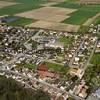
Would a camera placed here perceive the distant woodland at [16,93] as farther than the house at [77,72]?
No

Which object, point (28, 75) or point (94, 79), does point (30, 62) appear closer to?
point (28, 75)

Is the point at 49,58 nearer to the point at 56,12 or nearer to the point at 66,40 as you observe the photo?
the point at 66,40

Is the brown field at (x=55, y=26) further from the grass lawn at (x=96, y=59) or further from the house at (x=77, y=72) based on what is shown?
the house at (x=77, y=72)

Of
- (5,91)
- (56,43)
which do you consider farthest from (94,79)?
(56,43)

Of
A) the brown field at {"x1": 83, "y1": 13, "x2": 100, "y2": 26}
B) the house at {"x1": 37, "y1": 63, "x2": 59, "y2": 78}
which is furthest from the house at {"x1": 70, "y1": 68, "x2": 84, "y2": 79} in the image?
the brown field at {"x1": 83, "y1": 13, "x2": 100, "y2": 26}

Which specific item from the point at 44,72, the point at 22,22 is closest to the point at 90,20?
the point at 22,22

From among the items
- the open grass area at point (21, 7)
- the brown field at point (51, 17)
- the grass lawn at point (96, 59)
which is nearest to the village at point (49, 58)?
the grass lawn at point (96, 59)

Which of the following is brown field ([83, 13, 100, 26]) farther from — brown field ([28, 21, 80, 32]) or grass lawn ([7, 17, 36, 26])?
grass lawn ([7, 17, 36, 26])
